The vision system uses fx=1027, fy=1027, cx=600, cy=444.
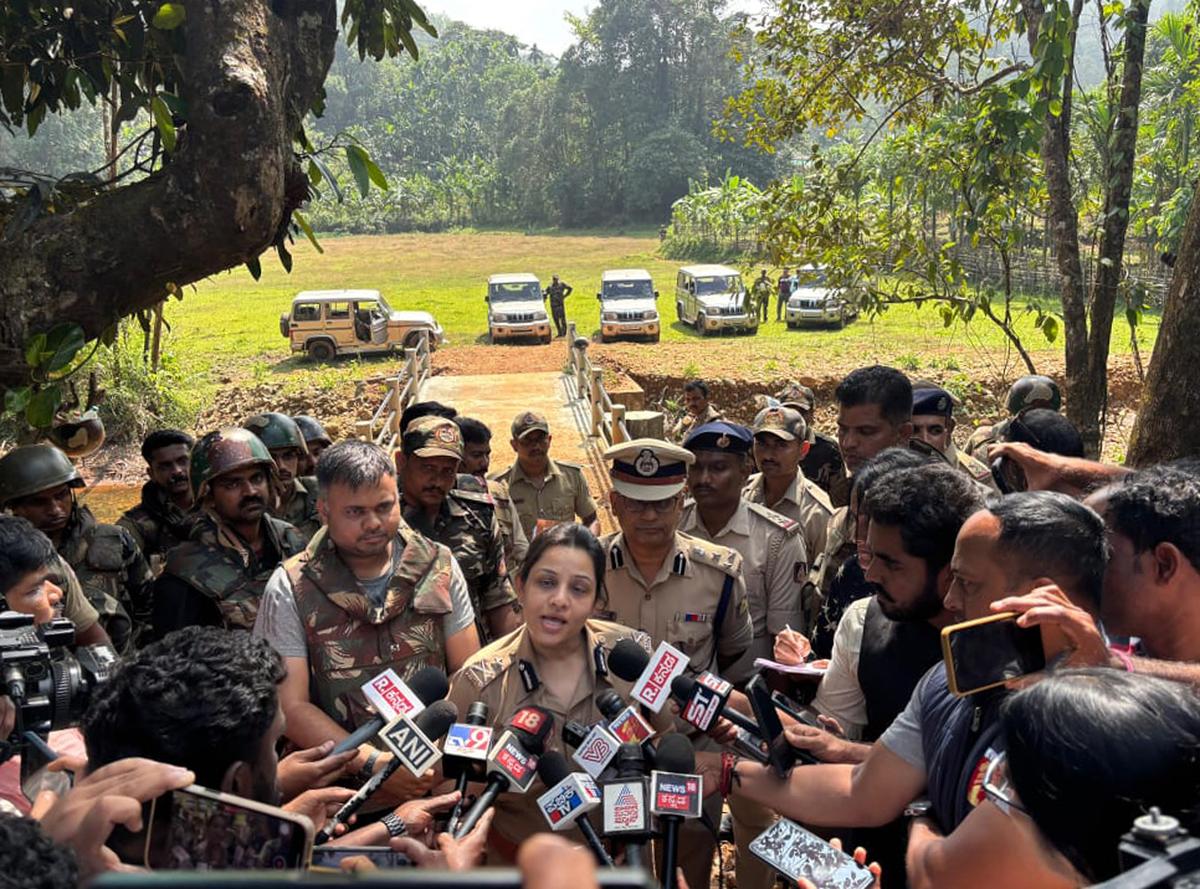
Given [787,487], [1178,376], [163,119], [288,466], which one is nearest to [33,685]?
[163,119]

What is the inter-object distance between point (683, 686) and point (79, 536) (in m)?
2.88

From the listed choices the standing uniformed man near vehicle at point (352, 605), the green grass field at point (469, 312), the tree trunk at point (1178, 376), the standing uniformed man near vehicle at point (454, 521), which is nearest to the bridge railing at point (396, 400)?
the green grass field at point (469, 312)

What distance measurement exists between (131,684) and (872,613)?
199 centimetres

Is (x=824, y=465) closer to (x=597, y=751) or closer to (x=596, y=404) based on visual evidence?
(x=597, y=751)

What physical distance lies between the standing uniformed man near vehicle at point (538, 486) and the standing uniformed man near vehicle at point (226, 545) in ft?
7.27

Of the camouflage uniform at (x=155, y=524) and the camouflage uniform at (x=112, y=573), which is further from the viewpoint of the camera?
A: the camouflage uniform at (x=155, y=524)

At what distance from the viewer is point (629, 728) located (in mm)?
2604

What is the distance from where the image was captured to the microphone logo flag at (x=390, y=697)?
94.9 inches

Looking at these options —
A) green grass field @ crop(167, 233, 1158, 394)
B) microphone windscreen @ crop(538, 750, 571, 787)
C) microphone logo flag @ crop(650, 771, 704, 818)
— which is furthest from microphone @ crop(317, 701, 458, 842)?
green grass field @ crop(167, 233, 1158, 394)

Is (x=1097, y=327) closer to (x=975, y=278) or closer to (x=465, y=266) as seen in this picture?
(x=975, y=278)

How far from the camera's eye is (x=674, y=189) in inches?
2386

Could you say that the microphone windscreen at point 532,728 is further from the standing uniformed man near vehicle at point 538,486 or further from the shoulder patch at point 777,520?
the standing uniformed man near vehicle at point 538,486

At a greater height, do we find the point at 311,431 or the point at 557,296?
the point at 311,431

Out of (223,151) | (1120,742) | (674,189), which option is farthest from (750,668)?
(674,189)
